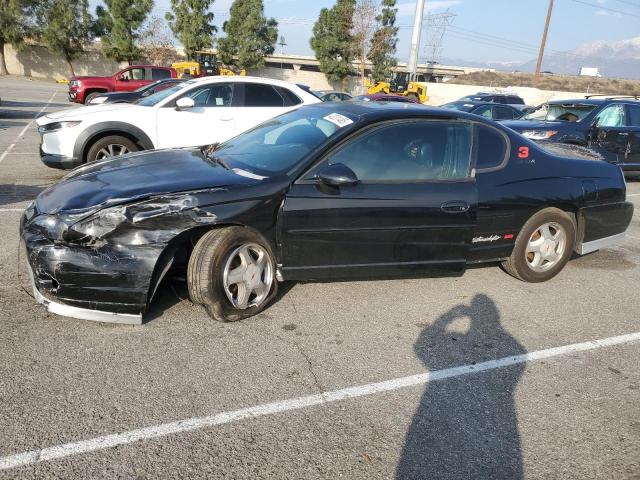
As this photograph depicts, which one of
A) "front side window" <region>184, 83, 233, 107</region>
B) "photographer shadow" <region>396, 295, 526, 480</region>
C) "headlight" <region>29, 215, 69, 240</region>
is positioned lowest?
"photographer shadow" <region>396, 295, 526, 480</region>

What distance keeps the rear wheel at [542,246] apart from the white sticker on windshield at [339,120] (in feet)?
6.23

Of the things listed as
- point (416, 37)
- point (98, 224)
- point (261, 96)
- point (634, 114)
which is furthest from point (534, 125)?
point (416, 37)

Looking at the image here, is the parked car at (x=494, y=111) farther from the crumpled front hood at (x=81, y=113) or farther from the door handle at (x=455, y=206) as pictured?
the door handle at (x=455, y=206)

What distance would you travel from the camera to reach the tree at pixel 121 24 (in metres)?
42.9

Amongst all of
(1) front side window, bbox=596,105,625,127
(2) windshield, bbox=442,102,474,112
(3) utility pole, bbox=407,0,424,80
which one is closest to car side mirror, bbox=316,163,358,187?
(1) front side window, bbox=596,105,625,127

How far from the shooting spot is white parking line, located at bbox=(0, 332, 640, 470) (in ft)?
7.42

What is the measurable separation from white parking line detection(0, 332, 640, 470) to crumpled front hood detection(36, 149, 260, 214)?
4.99ft

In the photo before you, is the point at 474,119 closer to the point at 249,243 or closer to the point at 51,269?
the point at 249,243

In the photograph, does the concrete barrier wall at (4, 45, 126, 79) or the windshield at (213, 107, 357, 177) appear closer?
the windshield at (213, 107, 357, 177)

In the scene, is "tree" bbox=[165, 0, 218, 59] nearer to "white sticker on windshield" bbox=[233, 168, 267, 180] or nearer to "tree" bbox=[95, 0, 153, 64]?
"tree" bbox=[95, 0, 153, 64]

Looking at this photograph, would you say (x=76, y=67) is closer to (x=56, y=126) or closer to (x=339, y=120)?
(x=56, y=126)

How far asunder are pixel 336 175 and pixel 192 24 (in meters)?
47.1

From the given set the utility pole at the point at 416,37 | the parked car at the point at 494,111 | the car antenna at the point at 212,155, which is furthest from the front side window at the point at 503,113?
the utility pole at the point at 416,37

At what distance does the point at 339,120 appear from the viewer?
404 cm
